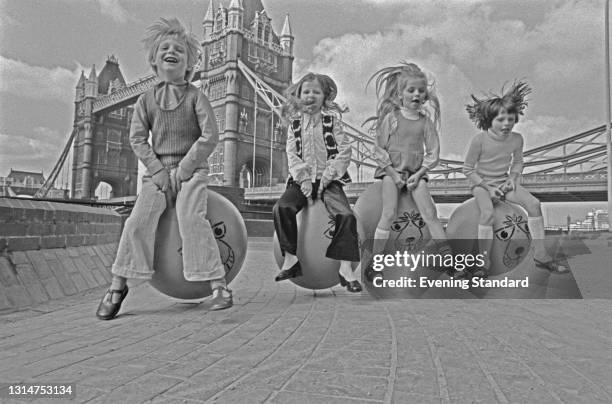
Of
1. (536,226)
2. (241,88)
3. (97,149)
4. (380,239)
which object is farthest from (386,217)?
(97,149)

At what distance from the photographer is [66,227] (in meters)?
3.82

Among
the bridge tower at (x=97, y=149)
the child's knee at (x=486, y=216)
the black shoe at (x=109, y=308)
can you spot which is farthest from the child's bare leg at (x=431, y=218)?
the bridge tower at (x=97, y=149)

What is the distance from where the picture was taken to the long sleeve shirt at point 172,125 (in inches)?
117

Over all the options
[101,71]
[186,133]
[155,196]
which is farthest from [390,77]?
[101,71]

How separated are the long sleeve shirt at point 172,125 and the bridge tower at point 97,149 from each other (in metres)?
61.1

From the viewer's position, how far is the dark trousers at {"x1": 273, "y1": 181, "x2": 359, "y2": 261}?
322cm

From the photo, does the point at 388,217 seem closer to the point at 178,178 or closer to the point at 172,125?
the point at 178,178

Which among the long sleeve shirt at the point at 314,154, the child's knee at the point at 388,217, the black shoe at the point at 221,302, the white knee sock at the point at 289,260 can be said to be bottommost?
the black shoe at the point at 221,302

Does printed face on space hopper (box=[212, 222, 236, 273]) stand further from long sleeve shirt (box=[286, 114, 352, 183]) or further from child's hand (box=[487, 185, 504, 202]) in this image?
child's hand (box=[487, 185, 504, 202])

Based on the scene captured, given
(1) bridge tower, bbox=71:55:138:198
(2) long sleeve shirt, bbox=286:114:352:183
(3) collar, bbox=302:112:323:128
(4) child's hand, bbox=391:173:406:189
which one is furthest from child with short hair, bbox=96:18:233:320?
(1) bridge tower, bbox=71:55:138:198

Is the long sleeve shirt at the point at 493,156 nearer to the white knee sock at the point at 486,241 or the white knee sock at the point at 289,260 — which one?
the white knee sock at the point at 486,241

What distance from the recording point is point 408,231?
3387 millimetres

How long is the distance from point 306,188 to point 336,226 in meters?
0.39

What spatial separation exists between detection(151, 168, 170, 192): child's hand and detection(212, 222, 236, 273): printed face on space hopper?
1.45 ft
